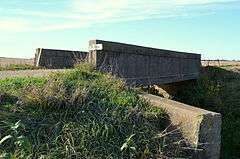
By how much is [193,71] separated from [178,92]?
1.20 meters

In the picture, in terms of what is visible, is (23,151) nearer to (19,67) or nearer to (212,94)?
(19,67)

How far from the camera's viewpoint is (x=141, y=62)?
15953 mm

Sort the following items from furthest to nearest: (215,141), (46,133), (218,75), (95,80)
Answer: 1. (218,75)
2. (95,80)
3. (215,141)
4. (46,133)

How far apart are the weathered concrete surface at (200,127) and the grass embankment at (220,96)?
913 centimetres

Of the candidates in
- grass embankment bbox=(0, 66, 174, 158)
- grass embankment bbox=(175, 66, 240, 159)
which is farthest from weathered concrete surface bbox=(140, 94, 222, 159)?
grass embankment bbox=(175, 66, 240, 159)

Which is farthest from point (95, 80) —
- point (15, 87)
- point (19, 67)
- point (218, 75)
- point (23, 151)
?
point (218, 75)

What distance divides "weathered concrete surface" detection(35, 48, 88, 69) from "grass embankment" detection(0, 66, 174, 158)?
821 cm

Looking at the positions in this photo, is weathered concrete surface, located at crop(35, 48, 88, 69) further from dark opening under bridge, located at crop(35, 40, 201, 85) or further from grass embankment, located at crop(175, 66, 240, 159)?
grass embankment, located at crop(175, 66, 240, 159)

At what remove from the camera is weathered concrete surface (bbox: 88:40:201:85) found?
1193 cm

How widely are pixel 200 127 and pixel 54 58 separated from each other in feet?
34.0

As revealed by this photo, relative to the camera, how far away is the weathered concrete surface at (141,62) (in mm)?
11930

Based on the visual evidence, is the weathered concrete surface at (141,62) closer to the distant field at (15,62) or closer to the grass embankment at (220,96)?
the grass embankment at (220,96)

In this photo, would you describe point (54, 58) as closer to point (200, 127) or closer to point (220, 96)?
point (220, 96)

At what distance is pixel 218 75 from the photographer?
27.6 meters
